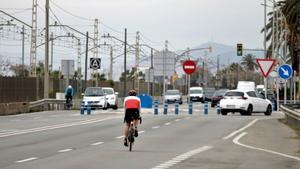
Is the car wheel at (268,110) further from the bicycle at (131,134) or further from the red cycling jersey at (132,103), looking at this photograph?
the bicycle at (131,134)

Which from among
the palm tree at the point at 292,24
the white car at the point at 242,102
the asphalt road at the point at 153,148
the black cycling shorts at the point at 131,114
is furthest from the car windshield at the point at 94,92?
the black cycling shorts at the point at 131,114

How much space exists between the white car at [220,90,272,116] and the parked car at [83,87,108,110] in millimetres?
11033

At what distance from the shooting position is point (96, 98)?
5188 cm

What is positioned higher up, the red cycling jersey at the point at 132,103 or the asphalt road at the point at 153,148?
the red cycling jersey at the point at 132,103

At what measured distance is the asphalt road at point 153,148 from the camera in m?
15.3

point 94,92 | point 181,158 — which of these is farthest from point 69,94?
point 181,158

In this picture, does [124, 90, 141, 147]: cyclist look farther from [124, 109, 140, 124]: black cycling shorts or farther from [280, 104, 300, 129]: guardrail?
[280, 104, 300, 129]: guardrail

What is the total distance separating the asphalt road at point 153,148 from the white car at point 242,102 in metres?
13.5

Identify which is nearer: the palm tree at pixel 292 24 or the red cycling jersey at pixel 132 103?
the red cycling jersey at pixel 132 103

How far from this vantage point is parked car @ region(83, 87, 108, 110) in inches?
2039

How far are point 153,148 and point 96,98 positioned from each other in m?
32.7

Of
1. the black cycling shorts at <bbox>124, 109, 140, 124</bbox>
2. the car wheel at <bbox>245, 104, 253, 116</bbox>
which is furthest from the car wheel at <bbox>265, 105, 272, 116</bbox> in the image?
the black cycling shorts at <bbox>124, 109, 140, 124</bbox>

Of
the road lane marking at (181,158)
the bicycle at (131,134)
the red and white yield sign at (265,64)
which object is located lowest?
the road lane marking at (181,158)

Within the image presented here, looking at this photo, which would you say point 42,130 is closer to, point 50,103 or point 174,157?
point 174,157
